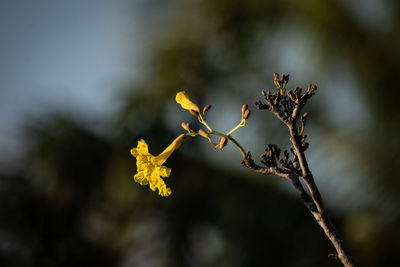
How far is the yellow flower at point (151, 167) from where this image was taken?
1229mm

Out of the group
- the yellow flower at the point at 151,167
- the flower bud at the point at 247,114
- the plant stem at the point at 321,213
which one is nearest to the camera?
the plant stem at the point at 321,213

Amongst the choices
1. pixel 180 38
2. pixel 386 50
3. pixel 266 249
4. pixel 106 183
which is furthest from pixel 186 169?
pixel 386 50

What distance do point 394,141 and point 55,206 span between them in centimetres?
366

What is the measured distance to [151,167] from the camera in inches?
50.9

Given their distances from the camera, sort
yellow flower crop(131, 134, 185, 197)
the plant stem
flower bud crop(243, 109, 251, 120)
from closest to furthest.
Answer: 1. the plant stem
2. flower bud crop(243, 109, 251, 120)
3. yellow flower crop(131, 134, 185, 197)

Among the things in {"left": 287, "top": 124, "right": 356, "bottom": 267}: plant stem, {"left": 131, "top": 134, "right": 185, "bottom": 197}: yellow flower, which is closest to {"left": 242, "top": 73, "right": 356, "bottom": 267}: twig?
{"left": 287, "top": 124, "right": 356, "bottom": 267}: plant stem

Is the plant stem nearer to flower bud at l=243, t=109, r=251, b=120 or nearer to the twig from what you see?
the twig

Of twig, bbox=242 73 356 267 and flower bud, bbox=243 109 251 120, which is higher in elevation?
flower bud, bbox=243 109 251 120

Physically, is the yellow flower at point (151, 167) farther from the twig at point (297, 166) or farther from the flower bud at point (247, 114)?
the twig at point (297, 166)

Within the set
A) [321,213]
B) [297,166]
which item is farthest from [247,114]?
[321,213]

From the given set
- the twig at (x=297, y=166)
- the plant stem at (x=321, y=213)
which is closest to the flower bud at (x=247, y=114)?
the twig at (x=297, y=166)

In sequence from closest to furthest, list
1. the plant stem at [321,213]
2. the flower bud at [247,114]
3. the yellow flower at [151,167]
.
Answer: the plant stem at [321,213] → the flower bud at [247,114] → the yellow flower at [151,167]

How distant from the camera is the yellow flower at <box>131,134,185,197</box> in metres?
1.23

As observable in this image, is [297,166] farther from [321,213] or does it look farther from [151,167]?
[151,167]
